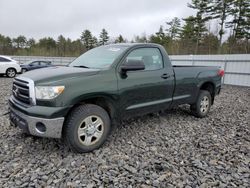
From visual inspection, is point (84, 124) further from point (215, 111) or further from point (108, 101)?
point (215, 111)

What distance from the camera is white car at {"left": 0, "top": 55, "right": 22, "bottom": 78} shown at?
12.9 meters

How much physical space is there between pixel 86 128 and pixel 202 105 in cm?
323

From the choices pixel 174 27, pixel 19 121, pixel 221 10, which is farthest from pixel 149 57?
pixel 174 27

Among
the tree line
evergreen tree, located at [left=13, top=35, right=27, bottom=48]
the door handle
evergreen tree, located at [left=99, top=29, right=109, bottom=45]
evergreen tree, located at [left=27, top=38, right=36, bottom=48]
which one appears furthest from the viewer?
evergreen tree, located at [left=99, top=29, right=109, bottom=45]

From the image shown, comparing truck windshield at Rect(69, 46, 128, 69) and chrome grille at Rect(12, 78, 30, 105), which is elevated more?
truck windshield at Rect(69, 46, 128, 69)

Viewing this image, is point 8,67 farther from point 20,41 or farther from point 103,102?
point 20,41

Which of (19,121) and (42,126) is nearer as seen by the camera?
(42,126)

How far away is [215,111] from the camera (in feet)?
19.0

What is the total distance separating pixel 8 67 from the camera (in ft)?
42.9

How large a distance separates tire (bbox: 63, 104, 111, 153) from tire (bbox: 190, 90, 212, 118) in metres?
2.62

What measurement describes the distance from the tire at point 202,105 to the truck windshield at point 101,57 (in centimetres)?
239

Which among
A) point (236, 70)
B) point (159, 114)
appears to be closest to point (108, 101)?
point (159, 114)

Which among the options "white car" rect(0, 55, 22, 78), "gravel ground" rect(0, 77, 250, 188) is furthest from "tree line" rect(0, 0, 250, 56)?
"gravel ground" rect(0, 77, 250, 188)

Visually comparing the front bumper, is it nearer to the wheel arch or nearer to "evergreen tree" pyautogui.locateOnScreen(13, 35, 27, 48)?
the wheel arch
